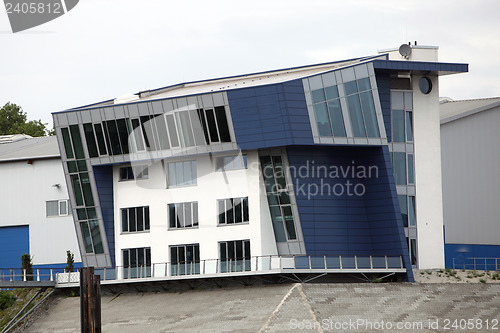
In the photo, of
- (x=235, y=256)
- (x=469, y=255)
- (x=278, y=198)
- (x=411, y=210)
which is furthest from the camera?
(x=469, y=255)

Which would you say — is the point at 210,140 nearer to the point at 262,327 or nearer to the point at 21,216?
the point at 262,327

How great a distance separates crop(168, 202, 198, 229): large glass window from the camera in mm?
61656

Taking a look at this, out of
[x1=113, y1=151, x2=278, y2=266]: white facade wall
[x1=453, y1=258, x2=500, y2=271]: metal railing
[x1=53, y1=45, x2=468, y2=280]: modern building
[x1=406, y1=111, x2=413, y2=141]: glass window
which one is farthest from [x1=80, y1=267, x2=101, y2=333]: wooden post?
[x1=453, y1=258, x2=500, y2=271]: metal railing

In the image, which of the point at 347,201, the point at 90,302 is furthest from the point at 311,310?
the point at 90,302

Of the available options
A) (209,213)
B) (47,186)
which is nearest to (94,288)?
(209,213)

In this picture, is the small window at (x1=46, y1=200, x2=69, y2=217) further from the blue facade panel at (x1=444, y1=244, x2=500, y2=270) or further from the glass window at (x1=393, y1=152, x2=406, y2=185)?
the blue facade panel at (x1=444, y1=244, x2=500, y2=270)

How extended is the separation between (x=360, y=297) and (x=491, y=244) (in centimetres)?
2372

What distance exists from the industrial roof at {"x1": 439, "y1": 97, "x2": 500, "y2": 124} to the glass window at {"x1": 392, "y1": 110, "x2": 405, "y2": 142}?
14907mm

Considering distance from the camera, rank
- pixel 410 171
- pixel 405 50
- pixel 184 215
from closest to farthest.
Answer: pixel 184 215 < pixel 410 171 < pixel 405 50

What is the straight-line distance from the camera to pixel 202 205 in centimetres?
6144

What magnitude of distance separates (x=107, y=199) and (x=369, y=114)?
17498 millimetres

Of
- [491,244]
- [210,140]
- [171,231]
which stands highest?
[210,140]

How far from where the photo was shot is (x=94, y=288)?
4809 centimetres

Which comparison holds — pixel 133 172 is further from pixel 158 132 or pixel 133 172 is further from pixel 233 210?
pixel 233 210
